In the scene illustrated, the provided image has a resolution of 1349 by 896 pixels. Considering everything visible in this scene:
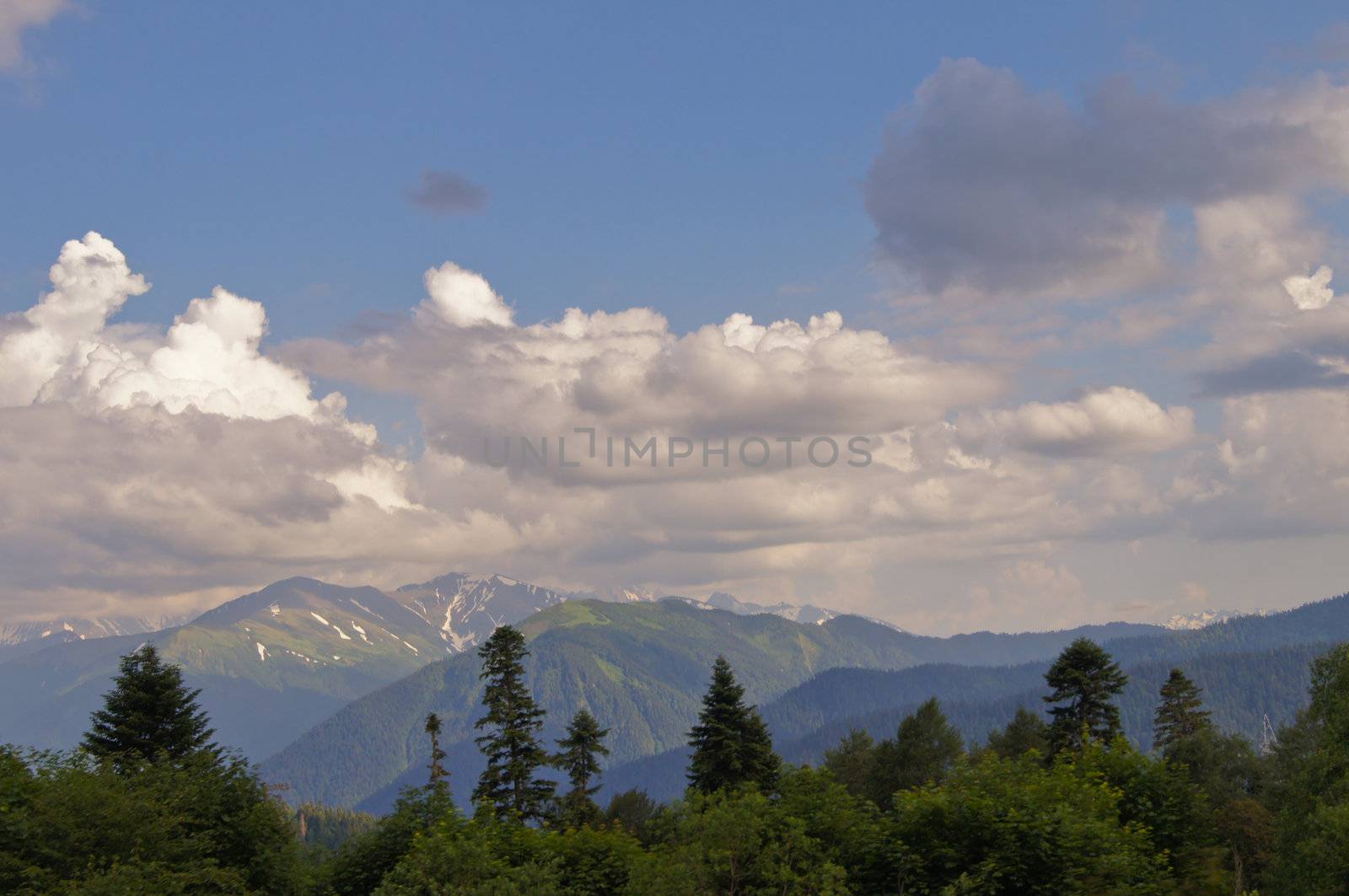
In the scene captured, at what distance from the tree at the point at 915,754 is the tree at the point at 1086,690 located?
24.0 metres

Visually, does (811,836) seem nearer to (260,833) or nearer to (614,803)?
(260,833)

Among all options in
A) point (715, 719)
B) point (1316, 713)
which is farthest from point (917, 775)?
point (1316, 713)

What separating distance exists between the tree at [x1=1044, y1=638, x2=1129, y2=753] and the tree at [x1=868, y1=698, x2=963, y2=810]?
2403 centimetres

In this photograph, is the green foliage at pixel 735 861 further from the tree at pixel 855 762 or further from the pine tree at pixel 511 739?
the tree at pixel 855 762

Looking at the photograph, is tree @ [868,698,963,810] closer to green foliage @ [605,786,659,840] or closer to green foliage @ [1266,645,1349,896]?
green foliage @ [605,786,659,840]

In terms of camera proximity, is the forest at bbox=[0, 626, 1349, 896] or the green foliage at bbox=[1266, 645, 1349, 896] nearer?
the forest at bbox=[0, 626, 1349, 896]

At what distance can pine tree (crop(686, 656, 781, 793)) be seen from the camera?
65.3 meters

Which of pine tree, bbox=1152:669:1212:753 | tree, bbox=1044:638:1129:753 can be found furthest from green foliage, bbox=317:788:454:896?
pine tree, bbox=1152:669:1212:753

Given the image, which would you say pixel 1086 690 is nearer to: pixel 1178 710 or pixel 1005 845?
pixel 1178 710

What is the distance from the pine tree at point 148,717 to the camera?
59.8 m

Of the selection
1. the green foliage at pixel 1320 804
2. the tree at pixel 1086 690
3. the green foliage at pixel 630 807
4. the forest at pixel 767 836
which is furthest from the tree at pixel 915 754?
the green foliage at pixel 1320 804

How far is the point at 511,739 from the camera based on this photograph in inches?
2467

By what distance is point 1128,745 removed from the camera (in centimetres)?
4572

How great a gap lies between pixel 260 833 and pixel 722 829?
20.8 m
